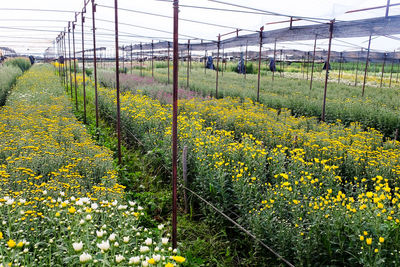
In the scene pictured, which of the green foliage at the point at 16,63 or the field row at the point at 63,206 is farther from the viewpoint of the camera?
the green foliage at the point at 16,63

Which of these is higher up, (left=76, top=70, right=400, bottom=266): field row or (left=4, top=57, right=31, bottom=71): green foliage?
(left=4, top=57, right=31, bottom=71): green foliage

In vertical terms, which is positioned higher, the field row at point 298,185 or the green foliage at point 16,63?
the green foliage at point 16,63

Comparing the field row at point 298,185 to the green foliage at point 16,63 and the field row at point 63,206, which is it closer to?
the field row at point 63,206

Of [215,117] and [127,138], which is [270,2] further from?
[127,138]

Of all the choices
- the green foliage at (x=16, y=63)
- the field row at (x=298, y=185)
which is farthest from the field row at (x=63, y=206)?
the green foliage at (x=16, y=63)

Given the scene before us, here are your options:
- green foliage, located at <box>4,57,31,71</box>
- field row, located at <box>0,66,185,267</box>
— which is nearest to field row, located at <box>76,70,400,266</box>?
field row, located at <box>0,66,185,267</box>

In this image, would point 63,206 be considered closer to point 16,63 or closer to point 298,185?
point 298,185

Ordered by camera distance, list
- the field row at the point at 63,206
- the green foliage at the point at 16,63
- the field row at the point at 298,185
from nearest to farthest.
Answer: the field row at the point at 63,206, the field row at the point at 298,185, the green foliage at the point at 16,63

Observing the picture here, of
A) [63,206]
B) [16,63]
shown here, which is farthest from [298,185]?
[16,63]

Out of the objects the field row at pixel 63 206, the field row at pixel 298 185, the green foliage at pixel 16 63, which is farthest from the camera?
the green foliage at pixel 16 63

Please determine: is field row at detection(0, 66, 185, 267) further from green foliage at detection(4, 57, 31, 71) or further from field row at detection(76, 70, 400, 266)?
green foliage at detection(4, 57, 31, 71)

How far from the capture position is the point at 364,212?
3188 millimetres

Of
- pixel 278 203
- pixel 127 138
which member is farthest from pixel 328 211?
pixel 127 138

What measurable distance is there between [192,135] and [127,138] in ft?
9.64
